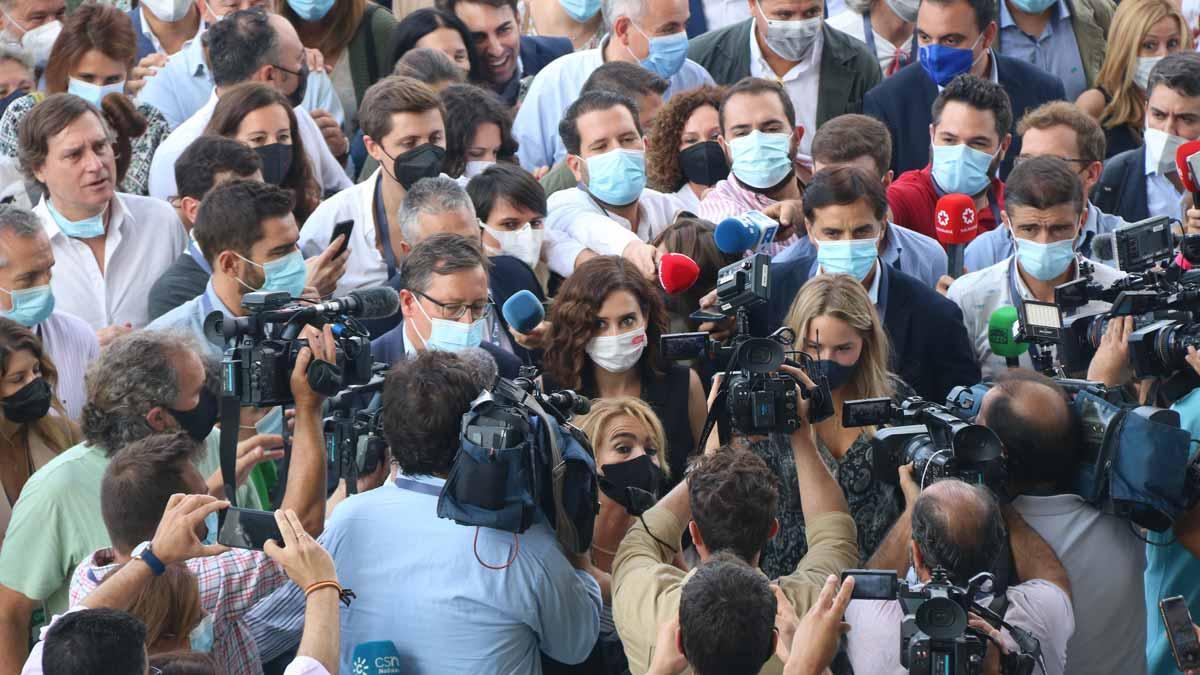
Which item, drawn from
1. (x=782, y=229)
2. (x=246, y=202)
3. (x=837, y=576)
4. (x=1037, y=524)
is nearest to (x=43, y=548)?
(x=246, y=202)

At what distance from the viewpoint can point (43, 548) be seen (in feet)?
19.5

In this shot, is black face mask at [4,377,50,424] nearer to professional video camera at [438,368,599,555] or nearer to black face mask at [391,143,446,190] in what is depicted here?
professional video camera at [438,368,599,555]

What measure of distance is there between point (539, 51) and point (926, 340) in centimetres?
414

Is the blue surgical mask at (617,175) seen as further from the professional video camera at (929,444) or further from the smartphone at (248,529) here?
the smartphone at (248,529)

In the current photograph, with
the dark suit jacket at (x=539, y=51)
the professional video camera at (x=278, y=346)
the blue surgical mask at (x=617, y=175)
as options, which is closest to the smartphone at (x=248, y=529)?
the professional video camera at (x=278, y=346)

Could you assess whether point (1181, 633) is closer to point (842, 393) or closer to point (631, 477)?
point (842, 393)

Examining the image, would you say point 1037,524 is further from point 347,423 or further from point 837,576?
point 347,423

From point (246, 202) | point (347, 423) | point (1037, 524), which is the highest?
point (246, 202)

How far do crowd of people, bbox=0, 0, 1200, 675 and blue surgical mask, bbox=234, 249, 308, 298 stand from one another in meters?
0.01

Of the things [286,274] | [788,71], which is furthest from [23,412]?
[788,71]

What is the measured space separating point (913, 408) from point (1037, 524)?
55 cm

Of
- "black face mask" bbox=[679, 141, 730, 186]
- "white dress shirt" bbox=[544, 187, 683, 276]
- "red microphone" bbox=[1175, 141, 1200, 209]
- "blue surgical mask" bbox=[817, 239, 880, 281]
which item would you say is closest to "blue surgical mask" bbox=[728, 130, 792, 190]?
"black face mask" bbox=[679, 141, 730, 186]

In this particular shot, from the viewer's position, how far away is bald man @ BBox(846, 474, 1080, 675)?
16.6 ft

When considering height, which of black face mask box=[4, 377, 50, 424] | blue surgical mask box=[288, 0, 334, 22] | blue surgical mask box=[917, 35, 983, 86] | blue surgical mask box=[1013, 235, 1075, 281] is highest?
blue surgical mask box=[288, 0, 334, 22]
